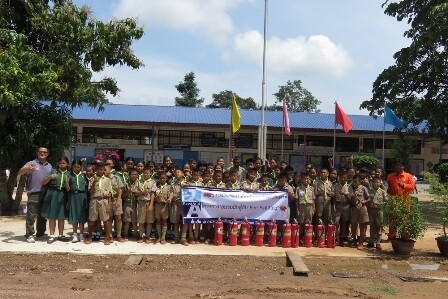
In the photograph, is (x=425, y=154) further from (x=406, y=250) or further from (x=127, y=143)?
(x=406, y=250)

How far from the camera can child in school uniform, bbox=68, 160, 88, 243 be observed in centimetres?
925

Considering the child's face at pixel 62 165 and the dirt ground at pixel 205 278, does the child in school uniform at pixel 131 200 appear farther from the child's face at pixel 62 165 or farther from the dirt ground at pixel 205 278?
the dirt ground at pixel 205 278

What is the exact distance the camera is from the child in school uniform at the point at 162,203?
9500mm

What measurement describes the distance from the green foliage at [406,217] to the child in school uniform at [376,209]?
64 centimetres

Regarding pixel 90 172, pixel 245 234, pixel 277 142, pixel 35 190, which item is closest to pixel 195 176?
pixel 245 234

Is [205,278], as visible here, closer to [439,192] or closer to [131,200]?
[131,200]

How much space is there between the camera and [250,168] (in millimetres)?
10797

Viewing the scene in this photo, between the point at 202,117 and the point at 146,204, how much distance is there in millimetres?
23837

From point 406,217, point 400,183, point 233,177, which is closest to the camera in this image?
point 406,217

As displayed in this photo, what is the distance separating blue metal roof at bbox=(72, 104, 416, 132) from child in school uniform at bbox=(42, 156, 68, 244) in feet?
70.2

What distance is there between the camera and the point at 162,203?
9508mm

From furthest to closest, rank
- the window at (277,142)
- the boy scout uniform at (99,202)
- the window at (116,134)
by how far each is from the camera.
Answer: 1. the window at (277,142)
2. the window at (116,134)
3. the boy scout uniform at (99,202)

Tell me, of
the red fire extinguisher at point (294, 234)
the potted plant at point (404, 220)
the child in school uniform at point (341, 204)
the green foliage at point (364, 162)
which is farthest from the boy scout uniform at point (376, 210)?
the green foliage at point (364, 162)

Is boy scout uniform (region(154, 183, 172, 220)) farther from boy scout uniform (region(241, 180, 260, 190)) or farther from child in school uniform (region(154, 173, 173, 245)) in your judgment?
boy scout uniform (region(241, 180, 260, 190))
